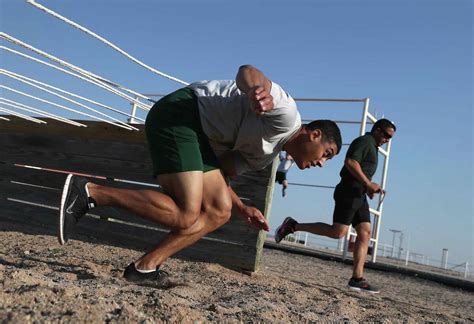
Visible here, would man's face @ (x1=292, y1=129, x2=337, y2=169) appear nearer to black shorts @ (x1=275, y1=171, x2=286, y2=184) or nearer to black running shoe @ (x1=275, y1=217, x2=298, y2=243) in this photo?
black running shoe @ (x1=275, y1=217, x2=298, y2=243)

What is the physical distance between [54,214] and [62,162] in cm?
52

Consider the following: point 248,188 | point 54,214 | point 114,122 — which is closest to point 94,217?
point 54,214

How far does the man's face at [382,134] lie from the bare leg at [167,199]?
2351 millimetres

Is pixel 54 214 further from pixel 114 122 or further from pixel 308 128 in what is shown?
pixel 308 128

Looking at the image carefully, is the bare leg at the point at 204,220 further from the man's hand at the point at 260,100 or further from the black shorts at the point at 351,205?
the black shorts at the point at 351,205

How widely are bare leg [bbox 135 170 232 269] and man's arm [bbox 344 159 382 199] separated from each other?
1.66 metres

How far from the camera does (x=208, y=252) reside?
14.2 feet

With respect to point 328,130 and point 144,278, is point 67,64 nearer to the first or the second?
point 144,278

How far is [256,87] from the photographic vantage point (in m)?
2.25

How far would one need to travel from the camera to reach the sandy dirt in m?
1.64

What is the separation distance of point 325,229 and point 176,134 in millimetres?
2129

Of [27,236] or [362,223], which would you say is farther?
[27,236]

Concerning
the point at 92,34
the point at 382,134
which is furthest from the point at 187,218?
the point at 382,134

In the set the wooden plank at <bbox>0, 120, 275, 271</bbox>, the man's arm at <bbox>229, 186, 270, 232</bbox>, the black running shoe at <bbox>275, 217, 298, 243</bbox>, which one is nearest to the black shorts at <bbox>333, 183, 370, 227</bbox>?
the black running shoe at <bbox>275, 217, 298, 243</bbox>
